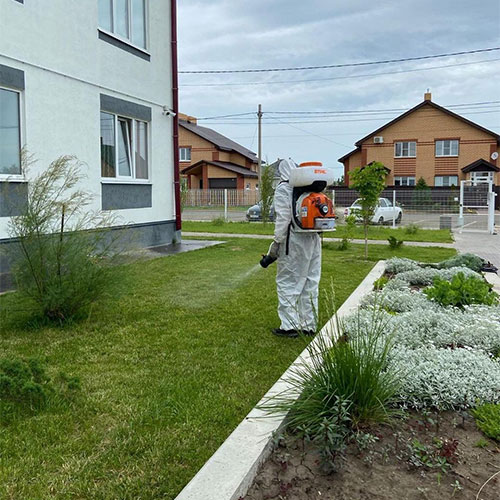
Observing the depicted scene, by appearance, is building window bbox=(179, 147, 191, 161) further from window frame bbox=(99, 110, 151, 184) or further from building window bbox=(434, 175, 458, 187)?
window frame bbox=(99, 110, 151, 184)

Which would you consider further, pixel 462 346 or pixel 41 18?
pixel 41 18

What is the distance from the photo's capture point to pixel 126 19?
1234 cm

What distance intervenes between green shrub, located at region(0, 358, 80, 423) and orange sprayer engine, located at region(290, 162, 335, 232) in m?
2.55

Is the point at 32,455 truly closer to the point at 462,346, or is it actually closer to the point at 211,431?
the point at 211,431

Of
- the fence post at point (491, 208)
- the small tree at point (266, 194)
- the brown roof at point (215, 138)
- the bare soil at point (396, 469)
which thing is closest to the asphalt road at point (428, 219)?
the fence post at point (491, 208)

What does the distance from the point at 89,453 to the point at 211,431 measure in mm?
739

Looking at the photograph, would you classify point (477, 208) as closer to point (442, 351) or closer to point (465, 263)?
point (465, 263)

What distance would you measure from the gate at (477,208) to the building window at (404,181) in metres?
18.5

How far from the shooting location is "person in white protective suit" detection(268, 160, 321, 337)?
5.33m

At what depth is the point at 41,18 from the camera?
938cm

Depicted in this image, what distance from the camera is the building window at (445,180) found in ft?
153

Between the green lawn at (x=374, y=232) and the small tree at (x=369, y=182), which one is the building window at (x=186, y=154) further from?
the small tree at (x=369, y=182)

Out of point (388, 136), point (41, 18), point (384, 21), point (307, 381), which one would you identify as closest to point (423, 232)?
point (384, 21)

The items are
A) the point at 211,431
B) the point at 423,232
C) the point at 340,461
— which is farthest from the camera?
the point at 423,232
